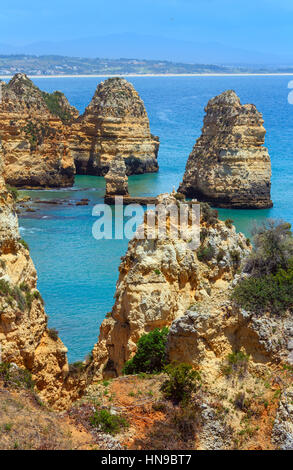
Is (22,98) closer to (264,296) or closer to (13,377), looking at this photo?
(13,377)

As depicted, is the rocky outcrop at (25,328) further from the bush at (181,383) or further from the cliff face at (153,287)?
the bush at (181,383)

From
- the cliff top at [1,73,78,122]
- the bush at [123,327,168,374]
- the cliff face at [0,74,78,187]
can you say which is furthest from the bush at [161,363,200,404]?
the cliff top at [1,73,78,122]

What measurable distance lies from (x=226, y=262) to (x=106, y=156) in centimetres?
5796

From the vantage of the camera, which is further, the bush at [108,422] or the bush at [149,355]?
the bush at [149,355]

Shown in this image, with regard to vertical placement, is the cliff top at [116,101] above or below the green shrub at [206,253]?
above

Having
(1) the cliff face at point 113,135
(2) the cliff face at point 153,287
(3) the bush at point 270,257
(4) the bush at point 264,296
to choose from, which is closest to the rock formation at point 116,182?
(1) the cliff face at point 113,135

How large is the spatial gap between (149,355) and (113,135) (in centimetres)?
6368

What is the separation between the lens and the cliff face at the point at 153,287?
74.2 ft

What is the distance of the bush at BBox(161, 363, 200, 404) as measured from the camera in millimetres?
16438

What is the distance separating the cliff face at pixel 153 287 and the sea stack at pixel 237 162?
38621 mm

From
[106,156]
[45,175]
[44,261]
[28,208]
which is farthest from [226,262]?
[106,156]

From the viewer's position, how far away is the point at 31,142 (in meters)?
72.2

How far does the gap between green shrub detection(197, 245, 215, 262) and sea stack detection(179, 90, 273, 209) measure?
1523 inches

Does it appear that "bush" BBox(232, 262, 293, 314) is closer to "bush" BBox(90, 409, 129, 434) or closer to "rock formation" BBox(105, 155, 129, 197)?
"bush" BBox(90, 409, 129, 434)
